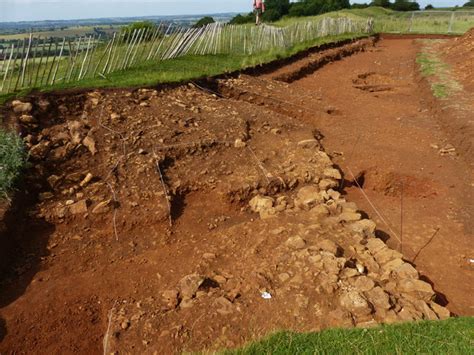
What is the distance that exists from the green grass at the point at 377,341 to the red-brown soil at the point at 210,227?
0.16 meters

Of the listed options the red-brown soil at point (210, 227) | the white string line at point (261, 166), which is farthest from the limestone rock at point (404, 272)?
the white string line at point (261, 166)

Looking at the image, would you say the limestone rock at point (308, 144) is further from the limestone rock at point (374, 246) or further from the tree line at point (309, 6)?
the tree line at point (309, 6)

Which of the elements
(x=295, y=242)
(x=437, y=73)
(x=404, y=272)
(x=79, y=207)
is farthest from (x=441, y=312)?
(x=437, y=73)

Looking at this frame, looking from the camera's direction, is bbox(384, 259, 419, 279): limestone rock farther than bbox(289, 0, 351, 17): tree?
No

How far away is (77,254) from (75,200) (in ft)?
2.50

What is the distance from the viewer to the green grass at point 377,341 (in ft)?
8.63

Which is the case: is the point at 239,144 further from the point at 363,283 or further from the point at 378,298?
the point at 378,298

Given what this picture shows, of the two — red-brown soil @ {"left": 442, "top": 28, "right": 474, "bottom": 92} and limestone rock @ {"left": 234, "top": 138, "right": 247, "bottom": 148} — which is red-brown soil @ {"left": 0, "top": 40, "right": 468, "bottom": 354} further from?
red-brown soil @ {"left": 442, "top": 28, "right": 474, "bottom": 92}

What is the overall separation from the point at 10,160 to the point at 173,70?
4872 mm

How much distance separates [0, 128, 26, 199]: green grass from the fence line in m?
1.84

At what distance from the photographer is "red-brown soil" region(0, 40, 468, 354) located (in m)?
3.13

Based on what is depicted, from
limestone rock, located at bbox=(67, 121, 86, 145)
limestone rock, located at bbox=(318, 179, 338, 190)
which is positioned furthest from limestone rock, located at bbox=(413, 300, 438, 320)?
limestone rock, located at bbox=(67, 121, 86, 145)

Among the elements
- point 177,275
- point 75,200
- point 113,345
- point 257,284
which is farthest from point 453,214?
point 75,200

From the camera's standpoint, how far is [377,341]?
271 centimetres
